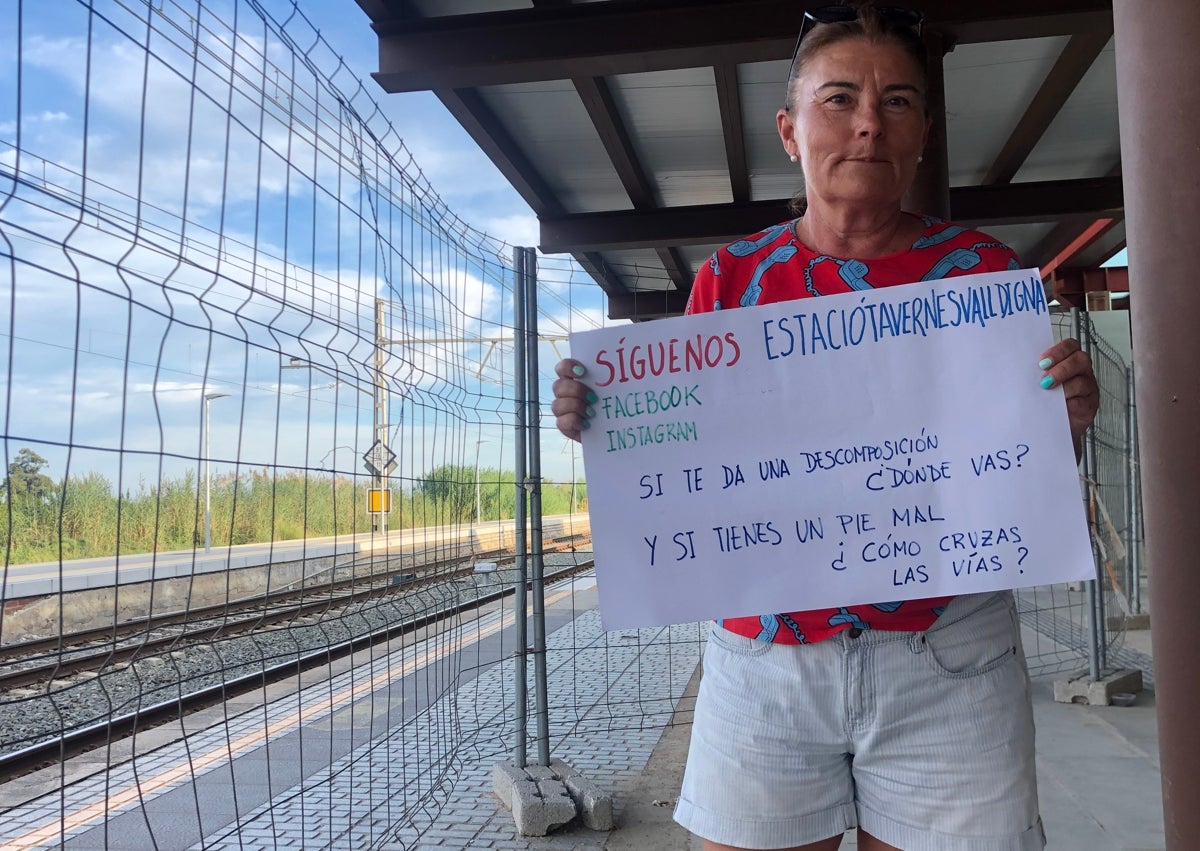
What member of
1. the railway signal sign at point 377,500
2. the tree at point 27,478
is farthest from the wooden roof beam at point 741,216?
the tree at point 27,478

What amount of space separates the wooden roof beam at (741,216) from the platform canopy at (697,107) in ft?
0.04

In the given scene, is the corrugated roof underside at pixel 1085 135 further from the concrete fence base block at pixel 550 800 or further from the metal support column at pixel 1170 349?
the concrete fence base block at pixel 550 800

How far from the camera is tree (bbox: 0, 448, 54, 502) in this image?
2011 millimetres

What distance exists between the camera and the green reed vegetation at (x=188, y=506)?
7.44ft

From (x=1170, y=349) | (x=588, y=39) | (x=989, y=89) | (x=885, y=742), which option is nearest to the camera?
(x=885, y=742)

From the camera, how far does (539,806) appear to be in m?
3.57

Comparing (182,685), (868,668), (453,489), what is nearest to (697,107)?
(453,489)

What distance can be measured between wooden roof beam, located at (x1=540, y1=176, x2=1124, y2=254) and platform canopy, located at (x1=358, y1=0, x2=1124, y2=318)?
12 mm

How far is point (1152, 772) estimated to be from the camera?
4.11m

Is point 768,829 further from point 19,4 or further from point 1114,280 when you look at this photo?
point 1114,280

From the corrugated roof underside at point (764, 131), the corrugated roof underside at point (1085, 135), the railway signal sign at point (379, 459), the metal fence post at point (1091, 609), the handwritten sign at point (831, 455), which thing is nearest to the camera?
the handwritten sign at point (831, 455)

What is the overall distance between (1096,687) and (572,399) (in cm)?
499

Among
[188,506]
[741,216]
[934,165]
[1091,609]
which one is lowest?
[1091,609]

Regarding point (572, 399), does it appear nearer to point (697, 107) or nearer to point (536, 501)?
point (536, 501)
